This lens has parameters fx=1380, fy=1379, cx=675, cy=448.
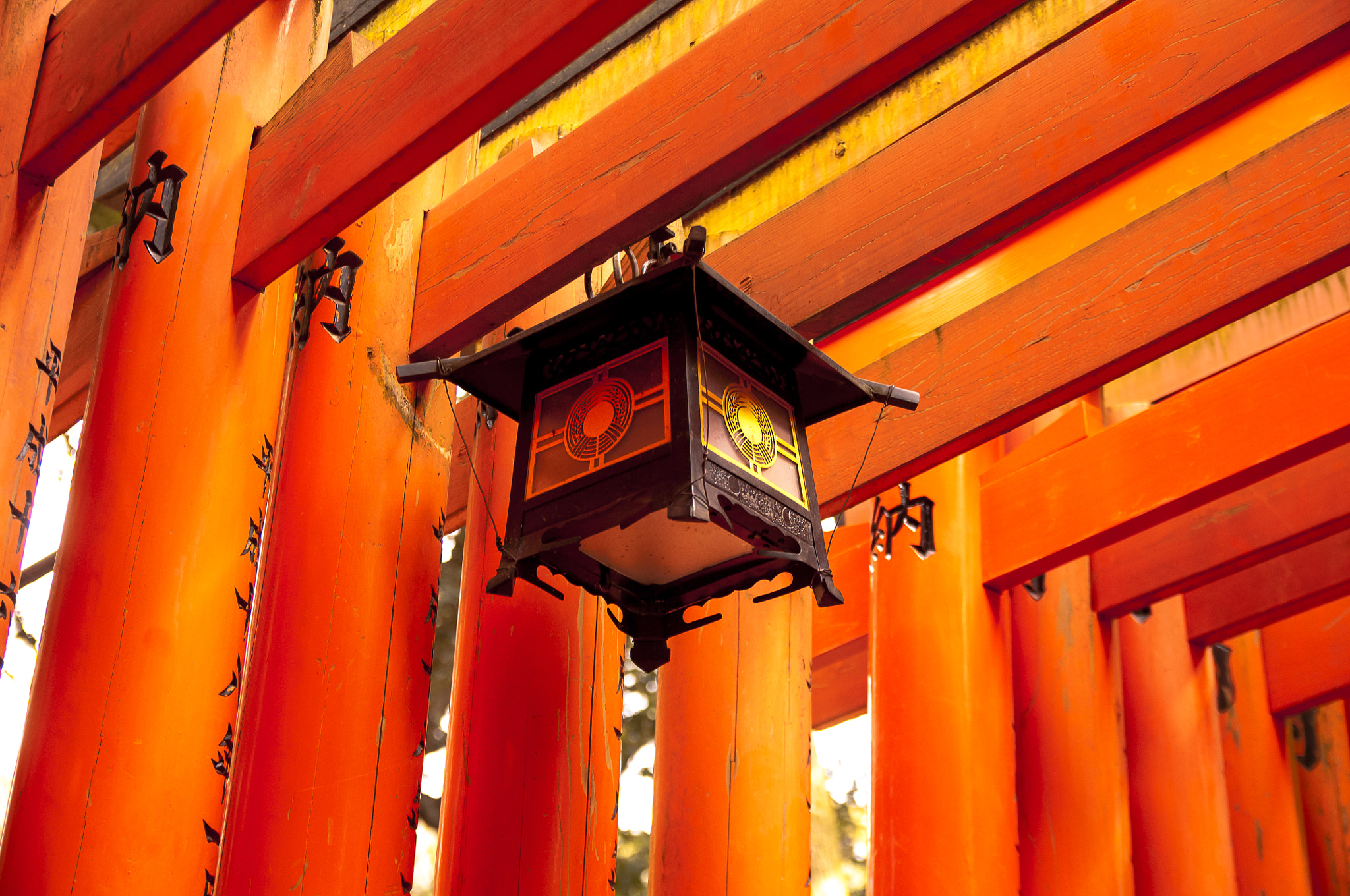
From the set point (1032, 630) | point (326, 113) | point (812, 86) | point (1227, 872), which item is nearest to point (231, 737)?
point (326, 113)

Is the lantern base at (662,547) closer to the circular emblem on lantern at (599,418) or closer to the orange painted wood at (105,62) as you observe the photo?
the circular emblem on lantern at (599,418)

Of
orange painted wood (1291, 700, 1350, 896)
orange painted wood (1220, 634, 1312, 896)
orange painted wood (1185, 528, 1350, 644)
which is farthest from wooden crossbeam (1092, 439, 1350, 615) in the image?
orange painted wood (1291, 700, 1350, 896)

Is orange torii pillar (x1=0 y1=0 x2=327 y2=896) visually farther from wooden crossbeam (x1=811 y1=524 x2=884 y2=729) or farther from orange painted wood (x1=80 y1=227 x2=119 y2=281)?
wooden crossbeam (x1=811 y1=524 x2=884 y2=729)

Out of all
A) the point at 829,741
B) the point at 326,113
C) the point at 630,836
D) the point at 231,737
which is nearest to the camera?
the point at 231,737

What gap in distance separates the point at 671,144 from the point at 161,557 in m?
1.56

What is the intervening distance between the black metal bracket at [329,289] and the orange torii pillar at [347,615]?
0.05 feet

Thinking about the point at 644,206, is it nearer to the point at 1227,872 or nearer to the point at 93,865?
the point at 93,865

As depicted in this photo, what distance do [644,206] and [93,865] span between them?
6.36 ft

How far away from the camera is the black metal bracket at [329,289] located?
3730 millimetres

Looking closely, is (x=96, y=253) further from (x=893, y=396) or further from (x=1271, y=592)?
(x=1271, y=592)

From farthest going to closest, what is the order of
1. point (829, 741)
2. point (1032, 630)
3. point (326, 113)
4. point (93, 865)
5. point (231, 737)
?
point (829, 741)
point (1032, 630)
point (326, 113)
point (231, 737)
point (93, 865)

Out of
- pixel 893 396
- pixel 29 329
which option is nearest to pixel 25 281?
pixel 29 329

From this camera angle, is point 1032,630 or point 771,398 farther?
point 1032,630

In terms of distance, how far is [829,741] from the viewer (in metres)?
11.7
